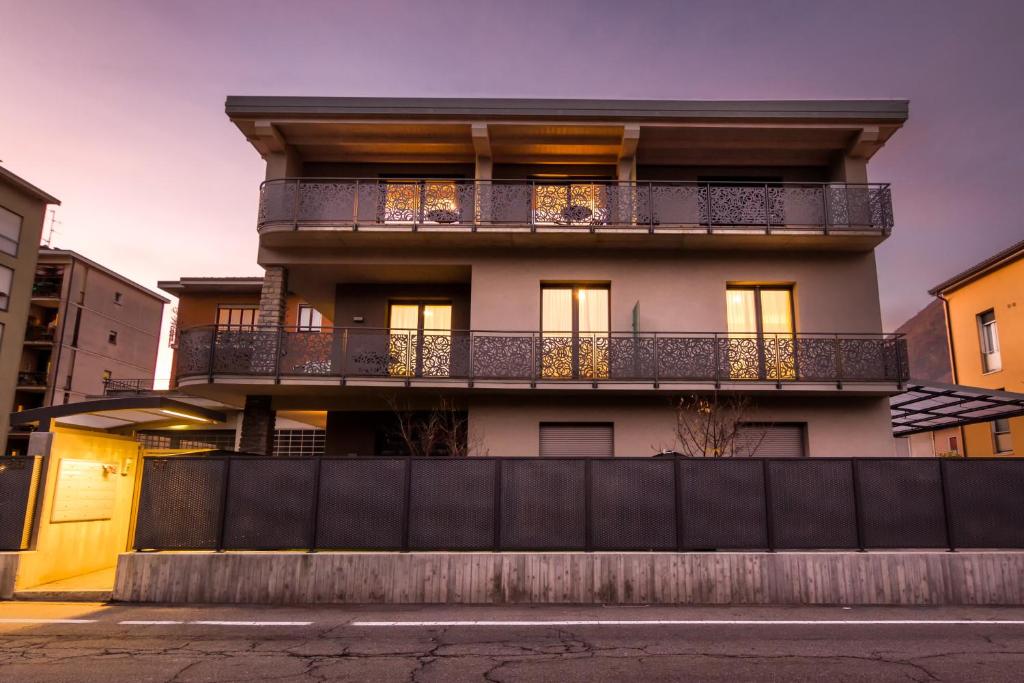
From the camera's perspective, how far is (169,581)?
10227mm

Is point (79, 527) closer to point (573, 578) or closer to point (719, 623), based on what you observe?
point (573, 578)

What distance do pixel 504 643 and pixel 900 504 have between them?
24.3 feet

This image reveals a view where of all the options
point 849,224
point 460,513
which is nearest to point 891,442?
point 849,224

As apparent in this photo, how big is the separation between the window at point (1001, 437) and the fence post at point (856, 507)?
17427mm

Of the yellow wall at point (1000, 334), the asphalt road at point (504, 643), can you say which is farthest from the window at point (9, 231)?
the yellow wall at point (1000, 334)

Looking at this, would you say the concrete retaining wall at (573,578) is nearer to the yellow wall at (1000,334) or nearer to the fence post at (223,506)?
the fence post at (223,506)

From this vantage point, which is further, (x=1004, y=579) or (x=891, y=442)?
(x=891, y=442)

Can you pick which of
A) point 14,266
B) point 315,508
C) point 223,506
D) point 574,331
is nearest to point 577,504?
point 315,508

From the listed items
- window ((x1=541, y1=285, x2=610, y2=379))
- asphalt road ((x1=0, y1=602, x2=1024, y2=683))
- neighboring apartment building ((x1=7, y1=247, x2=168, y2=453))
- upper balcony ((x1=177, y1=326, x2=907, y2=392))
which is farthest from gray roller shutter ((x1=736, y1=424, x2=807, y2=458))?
neighboring apartment building ((x1=7, y1=247, x2=168, y2=453))

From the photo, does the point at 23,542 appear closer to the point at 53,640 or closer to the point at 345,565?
the point at 53,640

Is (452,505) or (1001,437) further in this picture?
(1001,437)

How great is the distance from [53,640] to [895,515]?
477 inches

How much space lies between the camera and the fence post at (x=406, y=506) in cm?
1058

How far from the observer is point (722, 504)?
1092cm
